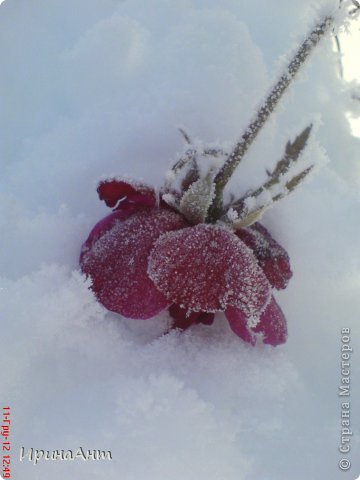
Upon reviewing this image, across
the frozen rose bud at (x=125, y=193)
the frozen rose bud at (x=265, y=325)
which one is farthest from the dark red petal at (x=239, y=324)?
the frozen rose bud at (x=125, y=193)

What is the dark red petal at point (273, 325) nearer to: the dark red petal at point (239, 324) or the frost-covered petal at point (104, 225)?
the dark red petal at point (239, 324)

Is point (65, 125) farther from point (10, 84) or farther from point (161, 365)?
point (161, 365)

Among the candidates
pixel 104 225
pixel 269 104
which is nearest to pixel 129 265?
pixel 104 225

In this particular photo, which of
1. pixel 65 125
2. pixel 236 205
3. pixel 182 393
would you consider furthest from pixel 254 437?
pixel 65 125

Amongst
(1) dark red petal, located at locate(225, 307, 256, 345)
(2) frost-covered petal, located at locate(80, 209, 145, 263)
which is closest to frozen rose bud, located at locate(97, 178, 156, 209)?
(2) frost-covered petal, located at locate(80, 209, 145, 263)

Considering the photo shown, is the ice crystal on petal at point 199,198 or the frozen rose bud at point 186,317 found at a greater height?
the ice crystal on petal at point 199,198

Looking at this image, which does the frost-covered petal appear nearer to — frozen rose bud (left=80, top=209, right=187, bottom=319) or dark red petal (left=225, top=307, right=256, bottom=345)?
frozen rose bud (left=80, top=209, right=187, bottom=319)

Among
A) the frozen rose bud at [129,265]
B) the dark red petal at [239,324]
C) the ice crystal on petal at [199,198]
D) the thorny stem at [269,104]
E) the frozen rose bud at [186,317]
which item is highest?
the thorny stem at [269,104]
